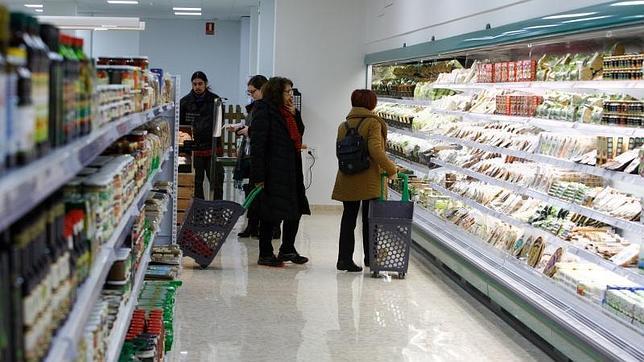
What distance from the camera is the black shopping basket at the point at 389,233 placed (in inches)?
316

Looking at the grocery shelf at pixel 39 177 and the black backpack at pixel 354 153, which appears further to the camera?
the black backpack at pixel 354 153

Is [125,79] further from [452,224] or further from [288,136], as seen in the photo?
[452,224]

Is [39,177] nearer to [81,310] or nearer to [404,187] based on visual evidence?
[81,310]

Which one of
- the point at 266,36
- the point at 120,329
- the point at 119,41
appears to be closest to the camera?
the point at 120,329

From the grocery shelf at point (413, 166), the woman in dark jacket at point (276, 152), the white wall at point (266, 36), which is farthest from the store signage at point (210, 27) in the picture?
the woman in dark jacket at point (276, 152)

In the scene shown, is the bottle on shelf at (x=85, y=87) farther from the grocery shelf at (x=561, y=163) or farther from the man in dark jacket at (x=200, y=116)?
the man in dark jacket at (x=200, y=116)

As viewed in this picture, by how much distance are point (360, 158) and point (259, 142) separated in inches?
34.0

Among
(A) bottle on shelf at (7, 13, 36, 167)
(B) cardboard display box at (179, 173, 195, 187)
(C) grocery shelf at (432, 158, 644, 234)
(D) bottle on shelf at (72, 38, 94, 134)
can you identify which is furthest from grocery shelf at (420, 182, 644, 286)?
(A) bottle on shelf at (7, 13, 36, 167)

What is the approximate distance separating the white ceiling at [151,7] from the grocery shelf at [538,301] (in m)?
13.6

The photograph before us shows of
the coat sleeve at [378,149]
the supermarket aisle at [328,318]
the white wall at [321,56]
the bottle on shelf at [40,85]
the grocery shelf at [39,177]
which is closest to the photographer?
the grocery shelf at [39,177]

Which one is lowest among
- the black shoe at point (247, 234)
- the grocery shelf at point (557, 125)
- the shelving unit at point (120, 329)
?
the black shoe at point (247, 234)

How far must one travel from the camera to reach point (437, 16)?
912cm

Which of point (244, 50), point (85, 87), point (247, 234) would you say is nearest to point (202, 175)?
point (247, 234)

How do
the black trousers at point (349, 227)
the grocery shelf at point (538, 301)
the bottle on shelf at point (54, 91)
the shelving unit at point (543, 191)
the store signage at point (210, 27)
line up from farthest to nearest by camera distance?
the store signage at point (210, 27) → the black trousers at point (349, 227) → the shelving unit at point (543, 191) → the grocery shelf at point (538, 301) → the bottle on shelf at point (54, 91)
